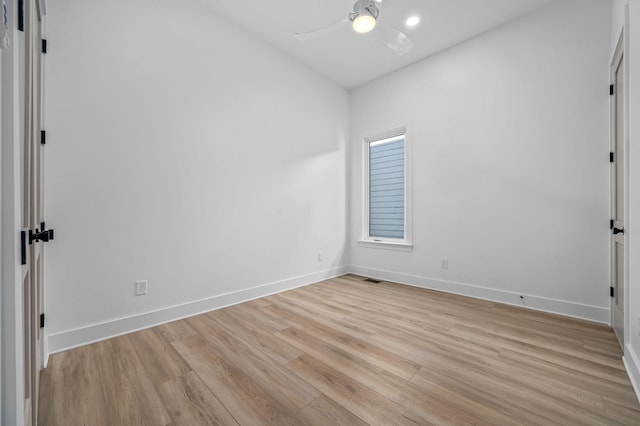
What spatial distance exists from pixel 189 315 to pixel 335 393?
1774 mm

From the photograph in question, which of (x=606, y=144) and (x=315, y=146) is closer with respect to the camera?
(x=606, y=144)

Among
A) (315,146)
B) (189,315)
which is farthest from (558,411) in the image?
(315,146)

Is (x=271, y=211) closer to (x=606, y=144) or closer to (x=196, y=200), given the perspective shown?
(x=196, y=200)

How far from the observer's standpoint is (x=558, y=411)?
1383 mm

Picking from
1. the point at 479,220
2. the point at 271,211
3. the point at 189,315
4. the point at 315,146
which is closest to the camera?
the point at 189,315

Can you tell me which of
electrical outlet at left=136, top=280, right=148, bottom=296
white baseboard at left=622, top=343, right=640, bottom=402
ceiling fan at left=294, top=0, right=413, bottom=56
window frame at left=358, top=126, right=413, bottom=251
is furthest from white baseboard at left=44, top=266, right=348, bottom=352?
white baseboard at left=622, top=343, right=640, bottom=402

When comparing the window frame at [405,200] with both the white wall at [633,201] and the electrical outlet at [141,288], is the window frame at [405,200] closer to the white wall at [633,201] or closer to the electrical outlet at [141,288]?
the white wall at [633,201]

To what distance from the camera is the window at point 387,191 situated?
3.99 metres

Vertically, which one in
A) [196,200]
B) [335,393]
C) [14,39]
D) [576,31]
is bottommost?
[335,393]

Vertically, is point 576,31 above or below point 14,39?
above

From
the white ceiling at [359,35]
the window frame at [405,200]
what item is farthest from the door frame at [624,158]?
the window frame at [405,200]

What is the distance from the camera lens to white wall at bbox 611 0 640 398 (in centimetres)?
157

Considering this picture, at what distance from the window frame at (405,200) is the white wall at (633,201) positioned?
217 centimetres

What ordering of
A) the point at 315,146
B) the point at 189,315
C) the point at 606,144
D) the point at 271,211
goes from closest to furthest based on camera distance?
1. the point at 606,144
2. the point at 189,315
3. the point at 271,211
4. the point at 315,146
